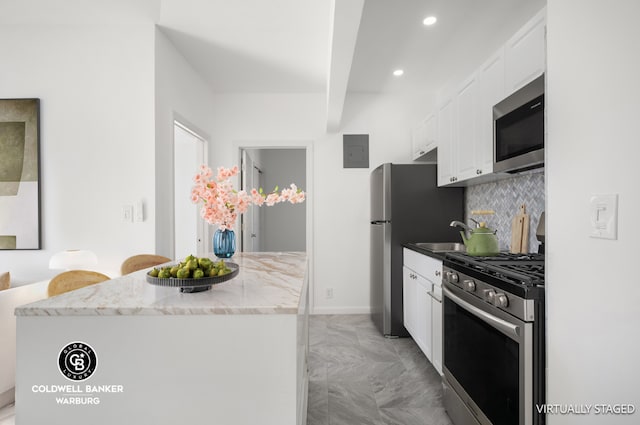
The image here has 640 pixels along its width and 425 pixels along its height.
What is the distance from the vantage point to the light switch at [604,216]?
0.77 m

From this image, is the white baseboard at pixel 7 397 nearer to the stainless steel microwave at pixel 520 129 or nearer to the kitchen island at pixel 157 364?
the kitchen island at pixel 157 364

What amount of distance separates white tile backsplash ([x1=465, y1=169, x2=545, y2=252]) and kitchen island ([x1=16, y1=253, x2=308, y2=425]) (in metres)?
1.92

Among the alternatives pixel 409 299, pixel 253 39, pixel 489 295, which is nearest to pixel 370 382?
pixel 409 299

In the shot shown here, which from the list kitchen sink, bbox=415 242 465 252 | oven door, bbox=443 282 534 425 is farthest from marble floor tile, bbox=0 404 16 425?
kitchen sink, bbox=415 242 465 252

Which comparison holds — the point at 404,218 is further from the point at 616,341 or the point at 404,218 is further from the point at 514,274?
the point at 616,341

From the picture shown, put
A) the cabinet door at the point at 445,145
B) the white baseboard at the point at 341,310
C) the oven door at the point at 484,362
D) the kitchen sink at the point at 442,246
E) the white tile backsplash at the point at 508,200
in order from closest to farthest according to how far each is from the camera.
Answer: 1. the oven door at the point at 484,362
2. the white tile backsplash at the point at 508,200
3. the cabinet door at the point at 445,145
4. the kitchen sink at the point at 442,246
5. the white baseboard at the point at 341,310

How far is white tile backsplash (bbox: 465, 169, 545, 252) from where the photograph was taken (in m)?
2.13

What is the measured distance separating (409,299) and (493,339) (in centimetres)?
145

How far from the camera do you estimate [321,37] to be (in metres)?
2.63

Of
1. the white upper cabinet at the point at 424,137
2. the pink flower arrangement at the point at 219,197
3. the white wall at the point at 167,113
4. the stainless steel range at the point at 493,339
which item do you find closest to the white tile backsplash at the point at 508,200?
the stainless steel range at the point at 493,339

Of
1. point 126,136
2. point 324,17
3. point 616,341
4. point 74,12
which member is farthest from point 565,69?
point 74,12

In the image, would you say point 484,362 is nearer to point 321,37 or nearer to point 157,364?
point 157,364

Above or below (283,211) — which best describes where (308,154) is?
above

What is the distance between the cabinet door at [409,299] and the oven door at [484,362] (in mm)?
755
